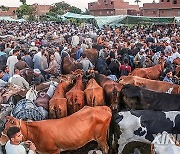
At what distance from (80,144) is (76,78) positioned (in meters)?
2.78

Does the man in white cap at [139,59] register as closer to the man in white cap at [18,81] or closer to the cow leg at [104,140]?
the man in white cap at [18,81]

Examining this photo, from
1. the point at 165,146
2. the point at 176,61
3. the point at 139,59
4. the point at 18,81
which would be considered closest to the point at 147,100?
the point at 165,146

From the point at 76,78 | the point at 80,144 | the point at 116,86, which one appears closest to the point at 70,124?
the point at 80,144

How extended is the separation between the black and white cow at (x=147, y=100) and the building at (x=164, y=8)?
47.2 metres

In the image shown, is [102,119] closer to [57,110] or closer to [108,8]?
[57,110]

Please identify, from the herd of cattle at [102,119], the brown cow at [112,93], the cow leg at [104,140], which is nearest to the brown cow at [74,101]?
the herd of cattle at [102,119]

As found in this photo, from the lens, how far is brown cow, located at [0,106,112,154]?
6.00 m

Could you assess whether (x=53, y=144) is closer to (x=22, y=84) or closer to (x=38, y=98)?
(x=38, y=98)

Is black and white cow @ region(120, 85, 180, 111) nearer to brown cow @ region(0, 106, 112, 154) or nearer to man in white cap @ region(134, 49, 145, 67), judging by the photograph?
brown cow @ region(0, 106, 112, 154)

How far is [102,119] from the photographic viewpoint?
21.1 feet

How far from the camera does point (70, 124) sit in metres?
6.27

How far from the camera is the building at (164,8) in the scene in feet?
173

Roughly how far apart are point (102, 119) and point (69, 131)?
66cm

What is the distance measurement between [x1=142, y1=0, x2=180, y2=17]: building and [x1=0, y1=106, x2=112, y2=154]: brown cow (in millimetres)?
48437
